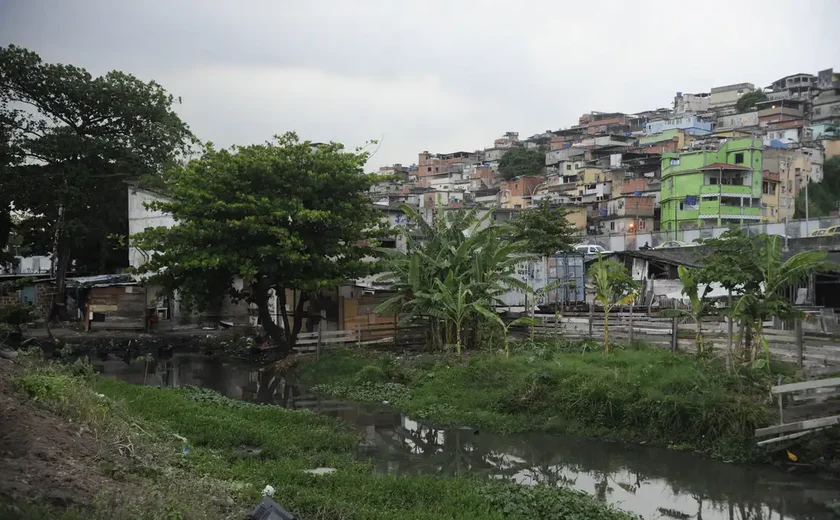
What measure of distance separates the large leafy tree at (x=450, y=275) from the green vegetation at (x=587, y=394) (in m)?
1.44

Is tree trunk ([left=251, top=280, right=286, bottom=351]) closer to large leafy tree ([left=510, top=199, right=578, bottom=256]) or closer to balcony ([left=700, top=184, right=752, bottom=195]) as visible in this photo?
large leafy tree ([left=510, top=199, right=578, bottom=256])

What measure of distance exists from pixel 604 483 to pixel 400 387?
6.66 meters

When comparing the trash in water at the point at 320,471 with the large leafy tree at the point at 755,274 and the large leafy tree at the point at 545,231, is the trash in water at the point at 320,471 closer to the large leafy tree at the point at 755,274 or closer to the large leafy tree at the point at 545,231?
the large leafy tree at the point at 755,274

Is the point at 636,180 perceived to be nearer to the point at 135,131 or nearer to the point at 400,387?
the point at 135,131

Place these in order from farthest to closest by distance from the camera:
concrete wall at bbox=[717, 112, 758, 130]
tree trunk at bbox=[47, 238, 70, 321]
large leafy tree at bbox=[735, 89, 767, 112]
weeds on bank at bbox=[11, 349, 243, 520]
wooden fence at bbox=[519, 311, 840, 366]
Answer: large leafy tree at bbox=[735, 89, 767, 112] < concrete wall at bbox=[717, 112, 758, 130] < tree trunk at bbox=[47, 238, 70, 321] < wooden fence at bbox=[519, 311, 840, 366] < weeds on bank at bbox=[11, 349, 243, 520]

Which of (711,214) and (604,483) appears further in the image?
(711,214)

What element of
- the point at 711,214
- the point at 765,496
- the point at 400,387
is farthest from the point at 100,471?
the point at 711,214

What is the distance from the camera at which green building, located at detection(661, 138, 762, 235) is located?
44812 mm

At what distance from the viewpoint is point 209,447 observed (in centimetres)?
1047

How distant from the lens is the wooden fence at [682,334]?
13703mm

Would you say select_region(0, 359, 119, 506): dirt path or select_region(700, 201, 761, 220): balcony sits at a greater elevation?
select_region(700, 201, 761, 220): balcony

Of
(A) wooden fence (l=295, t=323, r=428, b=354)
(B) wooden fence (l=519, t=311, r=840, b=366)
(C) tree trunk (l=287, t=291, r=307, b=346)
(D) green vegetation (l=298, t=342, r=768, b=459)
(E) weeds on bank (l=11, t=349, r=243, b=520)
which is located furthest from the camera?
(C) tree trunk (l=287, t=291, r=307, b=346)

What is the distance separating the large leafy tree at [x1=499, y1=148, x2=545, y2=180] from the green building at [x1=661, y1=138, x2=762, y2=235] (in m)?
27.4

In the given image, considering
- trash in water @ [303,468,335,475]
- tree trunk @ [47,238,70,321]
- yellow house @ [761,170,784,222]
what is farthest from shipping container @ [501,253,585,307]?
yellow house @ [761,170,784,222]
